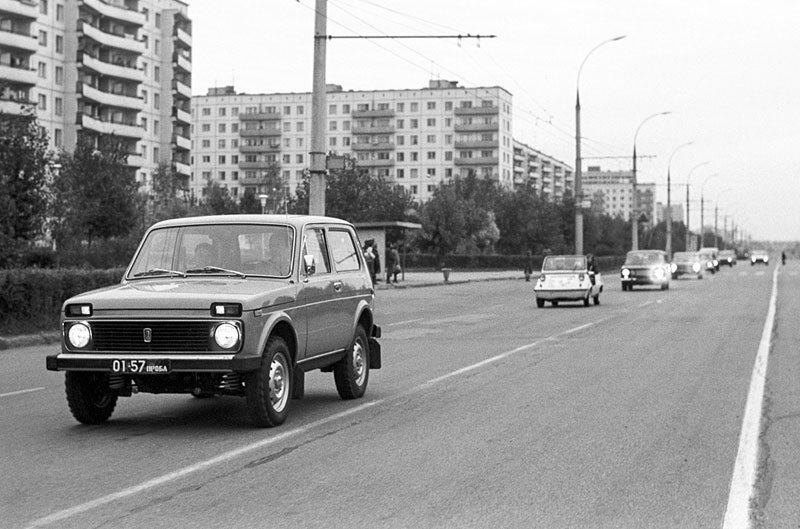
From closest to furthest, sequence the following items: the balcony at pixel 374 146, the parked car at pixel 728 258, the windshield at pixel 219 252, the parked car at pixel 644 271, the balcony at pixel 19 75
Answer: the windshield at pixel 219 252 → the parked car at pixel 644 271 → the balcony at pixel 19 75 → the parked car at pixel 728 258 → the balcony at pixel 374 146

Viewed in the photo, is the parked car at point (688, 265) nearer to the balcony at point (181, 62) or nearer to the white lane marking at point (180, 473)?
the balcony at point (181, 62)

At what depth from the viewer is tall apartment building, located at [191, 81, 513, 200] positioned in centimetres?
15688

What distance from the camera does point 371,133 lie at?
522 feet

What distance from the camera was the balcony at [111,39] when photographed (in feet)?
297

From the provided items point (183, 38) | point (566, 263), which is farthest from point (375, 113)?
point (566, 263)

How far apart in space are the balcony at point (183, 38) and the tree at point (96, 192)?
44278 mm

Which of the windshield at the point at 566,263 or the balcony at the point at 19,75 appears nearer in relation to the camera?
the windshield at the point at 566,263

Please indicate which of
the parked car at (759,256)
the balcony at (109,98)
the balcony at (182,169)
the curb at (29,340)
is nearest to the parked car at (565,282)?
the curb at (29,340)

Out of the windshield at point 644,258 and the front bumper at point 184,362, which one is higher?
the windshield at point 644,258

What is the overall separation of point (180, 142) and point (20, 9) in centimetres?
2796

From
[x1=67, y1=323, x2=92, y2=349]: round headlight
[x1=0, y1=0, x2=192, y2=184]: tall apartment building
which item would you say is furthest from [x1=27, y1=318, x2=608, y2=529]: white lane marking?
[x1=0, y1=0, x2=192, y2=184]: tall apartment building

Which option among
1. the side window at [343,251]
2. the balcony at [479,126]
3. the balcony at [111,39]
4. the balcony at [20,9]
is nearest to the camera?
the side window at [343,251]

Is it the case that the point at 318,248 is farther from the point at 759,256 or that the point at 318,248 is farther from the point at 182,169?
the point at 759,256

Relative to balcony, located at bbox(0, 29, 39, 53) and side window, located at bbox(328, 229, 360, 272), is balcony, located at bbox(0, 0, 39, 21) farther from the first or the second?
side window, located at bbox(328, 229, 360, 272)
